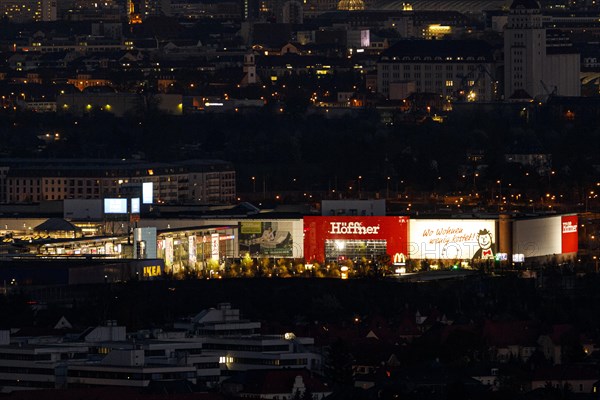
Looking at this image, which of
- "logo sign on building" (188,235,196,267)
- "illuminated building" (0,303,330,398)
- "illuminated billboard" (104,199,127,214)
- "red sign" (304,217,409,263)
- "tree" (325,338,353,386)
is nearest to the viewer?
"illuminated building" (0,303,330,398)

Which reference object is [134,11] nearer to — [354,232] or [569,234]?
[569,234]

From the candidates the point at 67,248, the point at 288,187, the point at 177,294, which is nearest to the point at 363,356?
the point at 177,294

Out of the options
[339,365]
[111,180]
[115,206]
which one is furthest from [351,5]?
[339,365]

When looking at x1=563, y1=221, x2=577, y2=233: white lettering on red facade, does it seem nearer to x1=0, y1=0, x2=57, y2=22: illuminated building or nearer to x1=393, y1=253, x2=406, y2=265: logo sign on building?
x1=393, y1=253, x2=406, y2=265: logo sign on building

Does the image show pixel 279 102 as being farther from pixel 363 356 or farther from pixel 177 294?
pixel 363 356

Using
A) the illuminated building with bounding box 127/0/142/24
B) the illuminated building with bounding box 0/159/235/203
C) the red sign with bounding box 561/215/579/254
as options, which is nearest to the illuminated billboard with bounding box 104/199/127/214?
the illuminated building with bounding box 0/159/235/203
